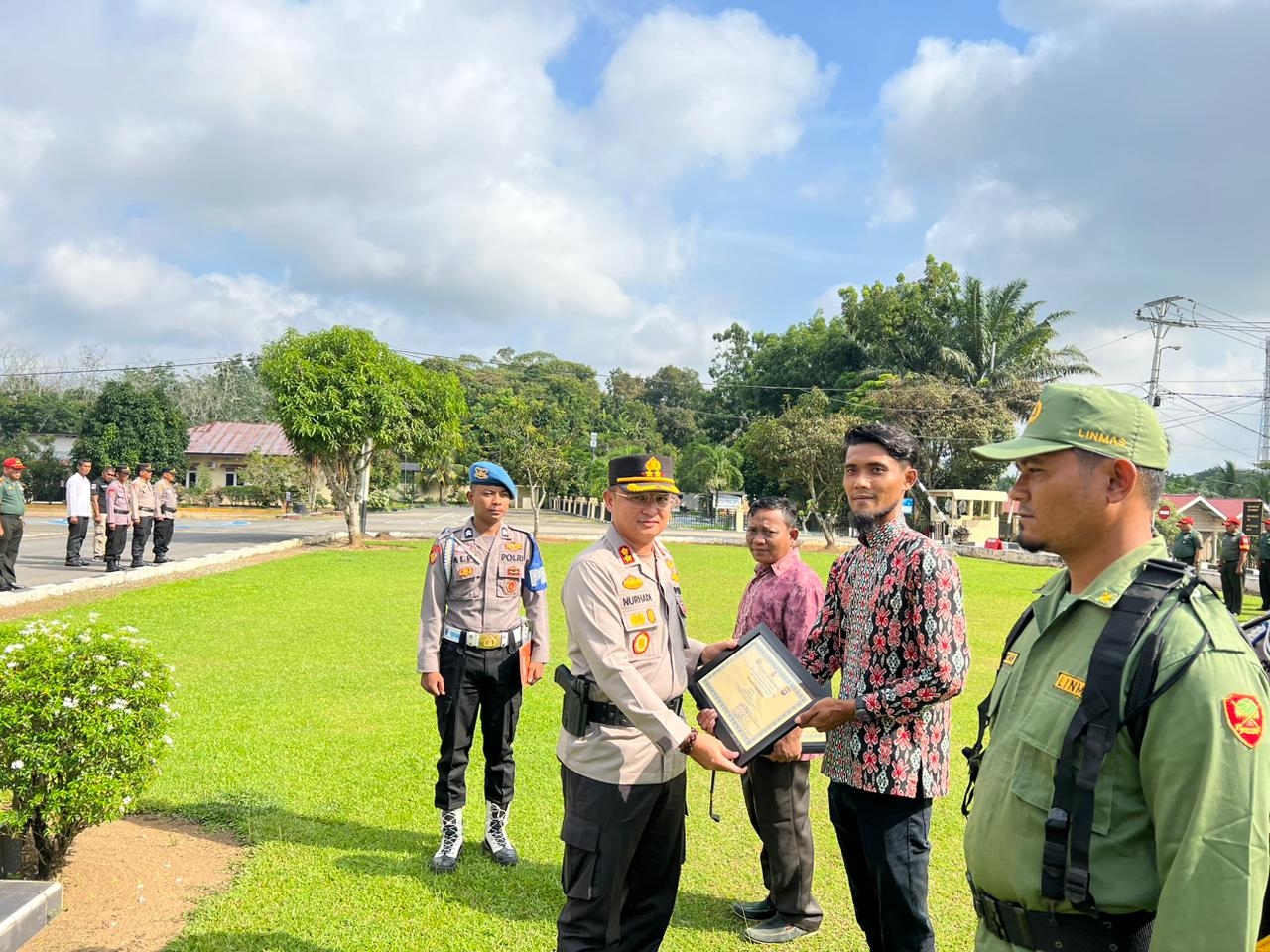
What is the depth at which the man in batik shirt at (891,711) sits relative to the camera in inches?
110

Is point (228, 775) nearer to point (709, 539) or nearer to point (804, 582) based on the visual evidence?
point (804, 582)

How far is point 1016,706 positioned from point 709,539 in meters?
32.4

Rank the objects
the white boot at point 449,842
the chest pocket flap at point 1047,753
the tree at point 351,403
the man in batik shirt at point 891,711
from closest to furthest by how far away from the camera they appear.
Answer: the chest pocket flap at point 1047,753 < the man in batik shirt at point 891,711 < the white boot at point 449,842 < the tree at point 351,403

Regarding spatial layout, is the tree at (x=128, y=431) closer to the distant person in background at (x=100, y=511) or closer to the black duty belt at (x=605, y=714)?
the distant person in background at (x=100, y=511)

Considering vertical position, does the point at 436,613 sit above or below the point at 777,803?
above

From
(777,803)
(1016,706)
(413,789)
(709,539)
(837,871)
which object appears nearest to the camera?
(1016,706)

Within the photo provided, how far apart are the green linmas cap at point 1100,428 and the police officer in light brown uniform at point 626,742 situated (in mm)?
1585

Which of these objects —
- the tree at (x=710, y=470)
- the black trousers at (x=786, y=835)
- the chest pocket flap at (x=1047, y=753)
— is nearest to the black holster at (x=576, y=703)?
the black trousers at (x=786, y=835)

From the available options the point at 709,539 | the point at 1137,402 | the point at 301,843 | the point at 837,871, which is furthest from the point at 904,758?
the point at 709,539

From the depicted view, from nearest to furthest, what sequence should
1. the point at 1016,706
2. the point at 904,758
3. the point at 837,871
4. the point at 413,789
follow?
the point at 1016,706, the point at 904,758, the point at 837,871, the point at 413,789

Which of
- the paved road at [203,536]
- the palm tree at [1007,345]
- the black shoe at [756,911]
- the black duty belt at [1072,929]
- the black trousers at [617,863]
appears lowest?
the black shoe at [756,911]

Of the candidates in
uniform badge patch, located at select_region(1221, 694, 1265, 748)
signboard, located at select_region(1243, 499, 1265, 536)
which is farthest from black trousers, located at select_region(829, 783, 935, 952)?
signboard, located at select_region(1243, 499, 1265, 536)

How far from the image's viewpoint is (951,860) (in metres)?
4.57

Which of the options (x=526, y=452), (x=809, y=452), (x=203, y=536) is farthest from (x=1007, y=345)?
(x=203, y=536)
